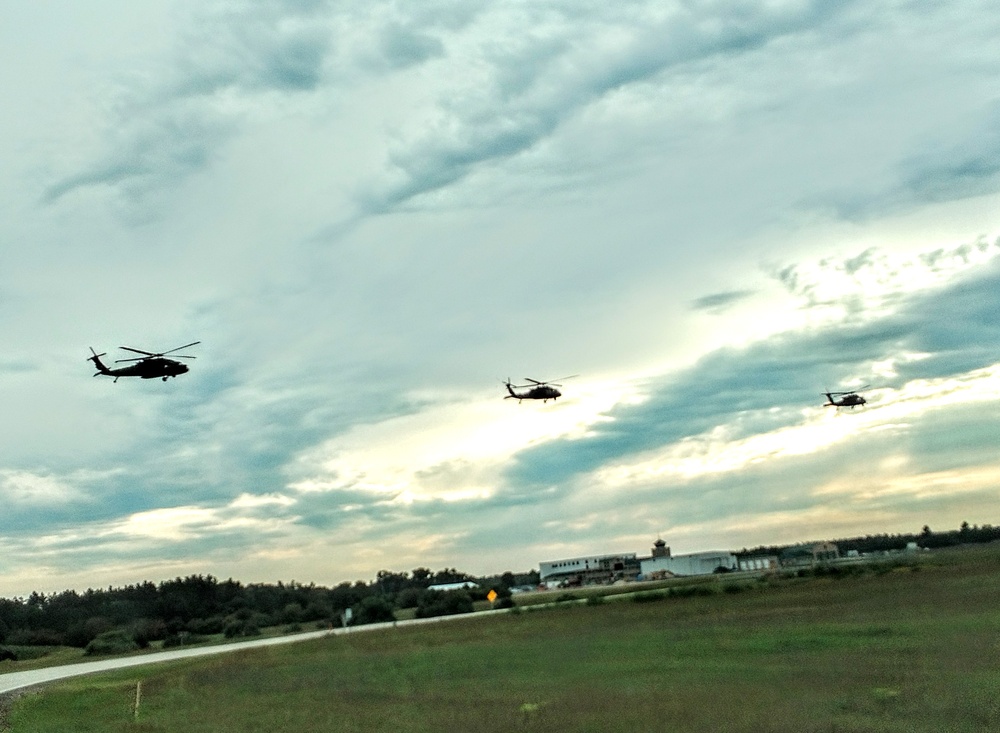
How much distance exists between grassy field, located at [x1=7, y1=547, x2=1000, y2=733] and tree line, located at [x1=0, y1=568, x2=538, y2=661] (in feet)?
135

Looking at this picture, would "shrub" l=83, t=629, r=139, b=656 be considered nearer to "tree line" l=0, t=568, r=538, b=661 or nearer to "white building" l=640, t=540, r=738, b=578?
"tree line" l=0, t=568, r=538, b=661

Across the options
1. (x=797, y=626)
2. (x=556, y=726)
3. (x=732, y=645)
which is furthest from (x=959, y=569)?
(x=556, y=726)

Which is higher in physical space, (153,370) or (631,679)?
(153,370)

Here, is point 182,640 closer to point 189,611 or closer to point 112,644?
point 112,644

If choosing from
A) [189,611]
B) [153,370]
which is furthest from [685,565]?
[153,370]

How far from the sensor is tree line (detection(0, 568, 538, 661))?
109m

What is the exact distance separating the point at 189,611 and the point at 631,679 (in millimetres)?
124398

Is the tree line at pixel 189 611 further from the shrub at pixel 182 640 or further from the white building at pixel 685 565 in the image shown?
the white building at pixel 685 565

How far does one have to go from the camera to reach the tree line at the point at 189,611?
109m

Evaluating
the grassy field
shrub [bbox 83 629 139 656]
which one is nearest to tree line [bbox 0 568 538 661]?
shrub [bbox 83 629 139 656]

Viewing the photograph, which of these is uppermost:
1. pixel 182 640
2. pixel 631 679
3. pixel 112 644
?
pixel 112 644

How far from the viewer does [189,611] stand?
5600 inches

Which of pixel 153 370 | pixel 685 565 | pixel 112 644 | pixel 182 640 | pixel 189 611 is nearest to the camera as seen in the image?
pixel 153 370

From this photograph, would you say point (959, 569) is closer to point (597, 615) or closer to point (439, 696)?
point (597, 615)
